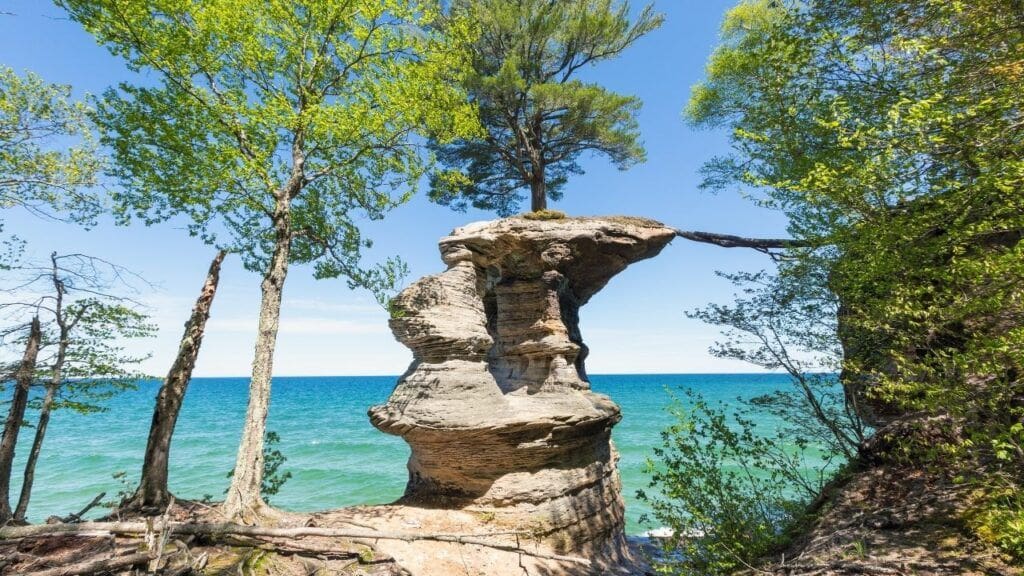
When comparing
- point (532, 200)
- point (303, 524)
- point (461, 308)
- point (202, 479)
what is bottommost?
point (202, 479)

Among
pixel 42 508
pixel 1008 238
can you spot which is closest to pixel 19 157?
pixel 1008 238

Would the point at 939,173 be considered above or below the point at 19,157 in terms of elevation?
below

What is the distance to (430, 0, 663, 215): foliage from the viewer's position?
1185cm

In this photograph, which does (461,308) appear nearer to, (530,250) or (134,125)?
(530,250)

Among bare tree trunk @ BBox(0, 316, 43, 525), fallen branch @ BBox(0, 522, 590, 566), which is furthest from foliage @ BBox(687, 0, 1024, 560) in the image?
bare tree trunk @ BBox(0, 316, 43, 525)

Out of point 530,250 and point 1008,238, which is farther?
point 530,250

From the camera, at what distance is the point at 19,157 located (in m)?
6.48

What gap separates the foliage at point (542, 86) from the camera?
11852 mm

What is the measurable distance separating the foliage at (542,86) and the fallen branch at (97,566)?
30.9 ft

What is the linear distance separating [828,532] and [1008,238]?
466 cm

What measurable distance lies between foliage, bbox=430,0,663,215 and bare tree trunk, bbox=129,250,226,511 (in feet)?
21.5

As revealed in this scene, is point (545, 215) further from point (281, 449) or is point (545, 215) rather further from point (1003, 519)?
point (281, 449)

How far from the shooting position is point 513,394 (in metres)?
10.5

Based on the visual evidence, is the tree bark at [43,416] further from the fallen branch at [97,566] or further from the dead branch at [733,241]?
the dead branch at [733,241]
